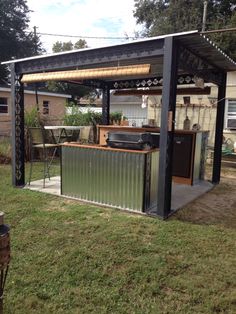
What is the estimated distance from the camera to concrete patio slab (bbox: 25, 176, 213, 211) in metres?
5.46

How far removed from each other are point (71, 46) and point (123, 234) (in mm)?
33553

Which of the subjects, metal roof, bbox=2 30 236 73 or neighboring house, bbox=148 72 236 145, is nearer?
metal roof, bbox=2 30 236 73

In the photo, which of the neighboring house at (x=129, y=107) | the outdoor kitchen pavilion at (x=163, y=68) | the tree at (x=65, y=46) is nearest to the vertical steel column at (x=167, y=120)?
the outdoor kitchen pavilion at (x=163, y=68)

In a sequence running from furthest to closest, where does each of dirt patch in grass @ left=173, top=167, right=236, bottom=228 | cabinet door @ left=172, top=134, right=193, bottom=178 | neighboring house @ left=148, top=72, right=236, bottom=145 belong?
neighboring house @ left=148, top=72, right=236, bottom=145, cabinet door @ left=172, top=134, right=193, bottom=178, dirt patch in grass @ left=173, top=167, right=236, bottom=228

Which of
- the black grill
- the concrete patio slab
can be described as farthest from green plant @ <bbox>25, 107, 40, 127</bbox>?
the black grill

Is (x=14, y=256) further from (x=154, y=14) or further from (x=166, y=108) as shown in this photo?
(x=154, y=14)

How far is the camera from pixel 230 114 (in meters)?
10.8

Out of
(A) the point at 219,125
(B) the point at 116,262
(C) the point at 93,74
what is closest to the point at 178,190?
(A) the point at 219,125

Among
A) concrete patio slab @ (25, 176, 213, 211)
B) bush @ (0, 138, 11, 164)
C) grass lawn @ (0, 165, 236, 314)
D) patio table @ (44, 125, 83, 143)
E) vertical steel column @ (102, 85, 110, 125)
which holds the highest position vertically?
vertical steel column @ (102, 85, 110, 125)

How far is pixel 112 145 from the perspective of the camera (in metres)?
5.11

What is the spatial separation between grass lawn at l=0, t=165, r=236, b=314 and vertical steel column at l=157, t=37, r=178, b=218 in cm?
35

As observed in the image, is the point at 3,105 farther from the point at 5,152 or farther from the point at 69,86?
the point at 69,86

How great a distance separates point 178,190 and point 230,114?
5704 mm

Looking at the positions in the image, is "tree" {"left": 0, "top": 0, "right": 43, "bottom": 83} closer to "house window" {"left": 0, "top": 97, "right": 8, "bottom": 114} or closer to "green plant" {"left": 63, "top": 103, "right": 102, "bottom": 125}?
"house window" {"left": 0, "top": 97, "right": 8, "bottom": 114}
